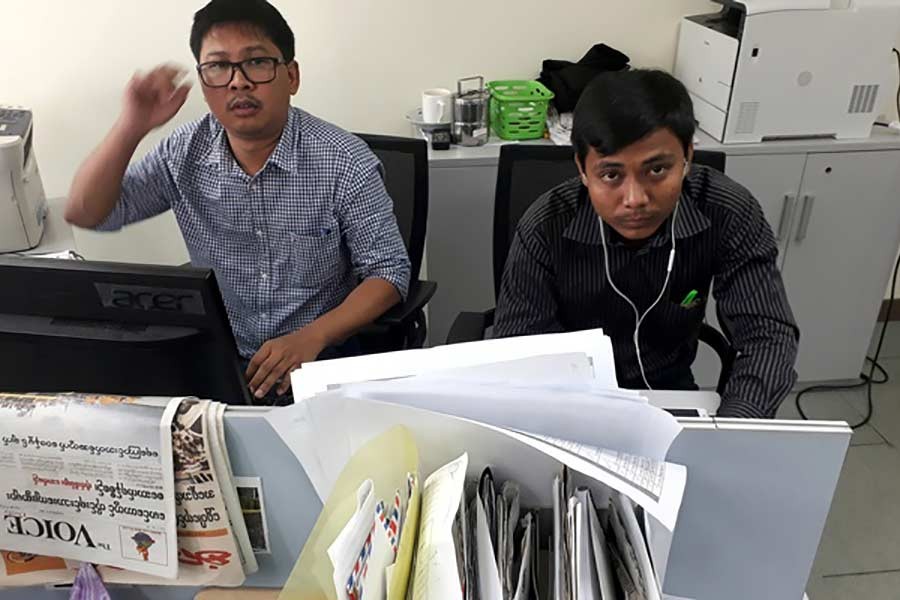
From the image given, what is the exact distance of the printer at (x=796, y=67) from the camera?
84.1 inches

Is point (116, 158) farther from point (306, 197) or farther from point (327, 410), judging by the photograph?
point (327, 410)

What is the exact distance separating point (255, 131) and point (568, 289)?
0.71 metres

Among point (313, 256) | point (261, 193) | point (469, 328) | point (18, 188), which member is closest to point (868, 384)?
point (469, 328)

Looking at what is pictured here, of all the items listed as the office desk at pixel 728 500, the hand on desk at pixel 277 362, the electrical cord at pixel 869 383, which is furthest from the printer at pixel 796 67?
the office desk at pixel 728 500

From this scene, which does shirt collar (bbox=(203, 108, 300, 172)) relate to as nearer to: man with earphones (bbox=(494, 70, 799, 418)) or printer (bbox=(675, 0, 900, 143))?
man with earphones (bbox=(494, 70, 799, 418))

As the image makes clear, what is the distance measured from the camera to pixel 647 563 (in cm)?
63

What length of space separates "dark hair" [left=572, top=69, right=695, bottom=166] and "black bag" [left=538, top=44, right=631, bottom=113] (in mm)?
1175

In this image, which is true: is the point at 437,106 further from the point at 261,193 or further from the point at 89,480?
the point at 89,480

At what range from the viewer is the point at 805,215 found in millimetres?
2359

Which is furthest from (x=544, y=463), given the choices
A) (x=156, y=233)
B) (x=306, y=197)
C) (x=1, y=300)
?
(x=156, y=233)

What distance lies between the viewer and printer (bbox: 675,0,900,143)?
2.14 metres

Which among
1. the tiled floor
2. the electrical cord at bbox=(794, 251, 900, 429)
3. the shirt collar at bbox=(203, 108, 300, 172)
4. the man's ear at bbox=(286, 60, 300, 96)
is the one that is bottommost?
the tiled floor

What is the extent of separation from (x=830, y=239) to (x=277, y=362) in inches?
76.5

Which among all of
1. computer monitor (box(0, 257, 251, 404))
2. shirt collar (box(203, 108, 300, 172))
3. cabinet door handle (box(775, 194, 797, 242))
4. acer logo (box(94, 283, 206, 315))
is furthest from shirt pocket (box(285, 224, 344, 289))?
cabinet door handle (box(775, 194, 797, 242))
